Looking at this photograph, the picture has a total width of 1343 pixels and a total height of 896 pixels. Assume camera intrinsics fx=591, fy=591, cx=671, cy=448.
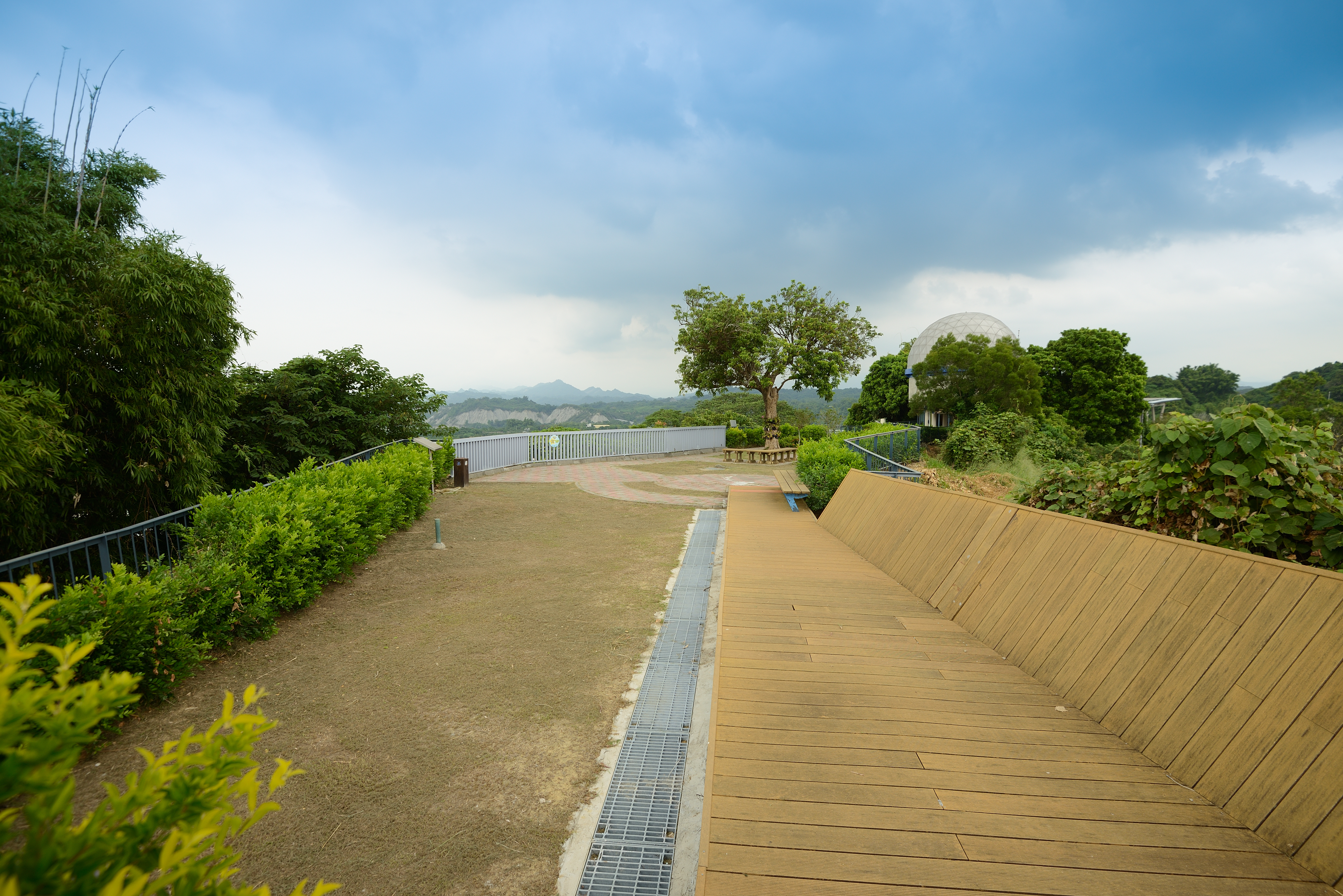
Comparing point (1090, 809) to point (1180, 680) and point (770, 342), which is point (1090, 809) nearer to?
point (1180, 680)

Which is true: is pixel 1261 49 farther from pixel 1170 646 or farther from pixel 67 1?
pixel 67 1

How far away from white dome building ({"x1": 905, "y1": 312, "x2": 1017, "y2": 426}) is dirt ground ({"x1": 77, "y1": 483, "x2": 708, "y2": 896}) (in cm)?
2966

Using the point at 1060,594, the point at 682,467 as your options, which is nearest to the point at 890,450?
the point at 682,467

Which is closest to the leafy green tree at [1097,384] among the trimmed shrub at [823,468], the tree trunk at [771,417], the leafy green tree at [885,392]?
the leafy green tree at [885,392]

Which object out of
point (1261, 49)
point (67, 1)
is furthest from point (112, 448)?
point (1261, 49)

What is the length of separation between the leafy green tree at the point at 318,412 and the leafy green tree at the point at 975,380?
61.3ft

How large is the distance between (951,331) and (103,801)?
3868cm

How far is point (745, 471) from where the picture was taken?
60.4 feet

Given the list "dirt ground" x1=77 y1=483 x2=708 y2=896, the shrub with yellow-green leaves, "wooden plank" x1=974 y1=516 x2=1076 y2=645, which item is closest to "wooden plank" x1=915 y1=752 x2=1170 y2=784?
"wooden plank" x1=974 y1=516 x2=1076 y2=645

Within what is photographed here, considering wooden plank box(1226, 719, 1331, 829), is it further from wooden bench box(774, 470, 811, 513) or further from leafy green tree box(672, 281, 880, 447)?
leafy green tree box(672, 281, 880, 447)

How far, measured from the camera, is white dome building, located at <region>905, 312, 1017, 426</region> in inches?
1287

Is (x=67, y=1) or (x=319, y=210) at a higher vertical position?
(x=67, y=1)

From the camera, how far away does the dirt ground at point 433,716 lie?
2586mm

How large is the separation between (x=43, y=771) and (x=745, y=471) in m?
17.9
